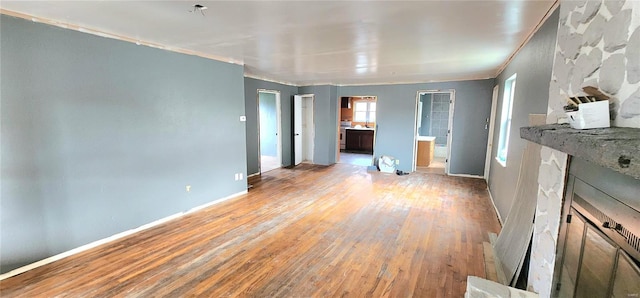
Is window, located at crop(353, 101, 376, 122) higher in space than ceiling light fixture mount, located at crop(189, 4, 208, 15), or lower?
lower

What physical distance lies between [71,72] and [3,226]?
149 cm

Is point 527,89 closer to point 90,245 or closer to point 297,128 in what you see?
point 90,245

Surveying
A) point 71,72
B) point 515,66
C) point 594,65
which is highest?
point 515,66

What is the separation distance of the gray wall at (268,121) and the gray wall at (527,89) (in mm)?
5435

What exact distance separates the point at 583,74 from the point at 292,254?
8.55 feet

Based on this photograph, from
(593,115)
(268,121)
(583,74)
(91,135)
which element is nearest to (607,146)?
(593,115)

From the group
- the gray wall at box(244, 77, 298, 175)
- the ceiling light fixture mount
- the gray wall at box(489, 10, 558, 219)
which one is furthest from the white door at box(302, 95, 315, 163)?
the ceiling light fixture mount

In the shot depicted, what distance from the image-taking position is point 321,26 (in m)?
2.53

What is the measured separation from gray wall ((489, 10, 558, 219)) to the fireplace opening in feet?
3.75

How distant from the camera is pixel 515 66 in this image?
3469 millimetres

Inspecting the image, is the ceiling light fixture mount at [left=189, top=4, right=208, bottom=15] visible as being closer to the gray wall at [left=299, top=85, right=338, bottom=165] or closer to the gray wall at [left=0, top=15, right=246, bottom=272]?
the gray wall at [left=0, top=15, right=246, bottom=272]

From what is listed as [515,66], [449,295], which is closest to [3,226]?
[449,295]

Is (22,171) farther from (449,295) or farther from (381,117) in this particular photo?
(381,117)

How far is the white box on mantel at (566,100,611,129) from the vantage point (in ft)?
3.43
